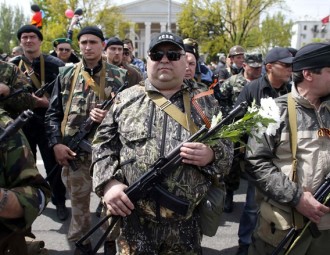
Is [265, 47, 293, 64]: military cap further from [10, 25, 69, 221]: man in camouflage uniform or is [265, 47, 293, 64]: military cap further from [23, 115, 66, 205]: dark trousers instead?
[23, 115, 66, 205]: dark trousers

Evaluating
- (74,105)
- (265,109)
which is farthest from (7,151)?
(74,105)

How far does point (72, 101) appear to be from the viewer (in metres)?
3.42

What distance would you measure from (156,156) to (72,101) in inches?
60.9

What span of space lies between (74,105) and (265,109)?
189cm

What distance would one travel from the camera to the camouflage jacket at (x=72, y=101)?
341cm

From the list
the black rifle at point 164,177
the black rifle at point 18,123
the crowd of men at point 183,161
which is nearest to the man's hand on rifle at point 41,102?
the crowd of men at point 183,161

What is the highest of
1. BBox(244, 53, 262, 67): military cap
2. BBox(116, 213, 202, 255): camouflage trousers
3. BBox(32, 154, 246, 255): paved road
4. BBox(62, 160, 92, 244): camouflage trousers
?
BBox(244, 53, 262, 67): military cap

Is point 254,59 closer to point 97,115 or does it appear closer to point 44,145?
point 97,115

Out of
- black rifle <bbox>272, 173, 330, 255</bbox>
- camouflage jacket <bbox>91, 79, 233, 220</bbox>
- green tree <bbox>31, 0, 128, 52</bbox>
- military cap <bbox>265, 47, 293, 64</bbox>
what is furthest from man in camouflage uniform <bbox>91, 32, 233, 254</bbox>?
green tree <bbox>31, 0, 128, 52</bbox>

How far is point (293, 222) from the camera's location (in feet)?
7.72

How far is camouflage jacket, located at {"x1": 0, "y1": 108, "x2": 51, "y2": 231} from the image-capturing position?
68.1 inches

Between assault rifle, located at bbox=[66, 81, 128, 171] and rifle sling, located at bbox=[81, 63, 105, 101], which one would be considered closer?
assault rifle, located at bbox=[66, 81, 128, 171]

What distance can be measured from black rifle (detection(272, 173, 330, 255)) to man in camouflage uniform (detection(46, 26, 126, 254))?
6.06ft

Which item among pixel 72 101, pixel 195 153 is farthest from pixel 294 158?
pixel 72 101
